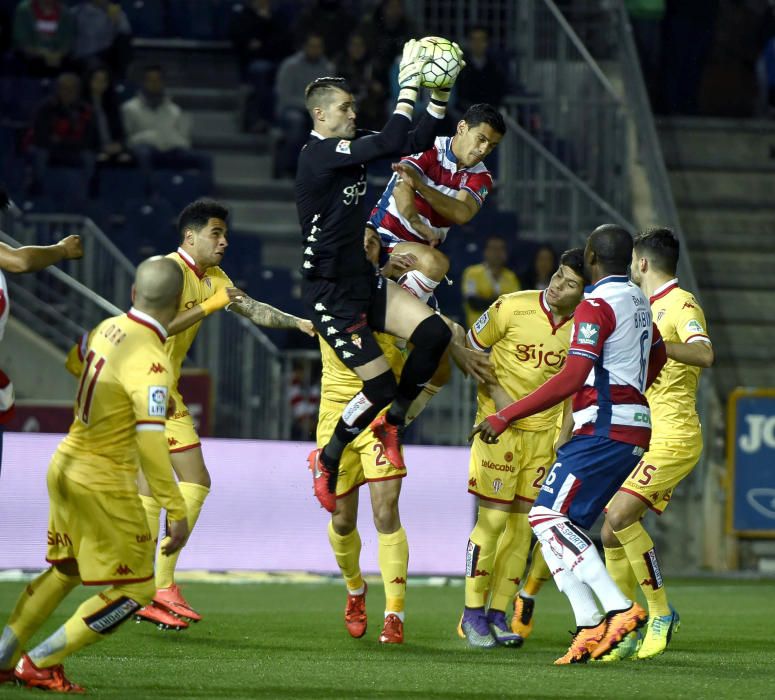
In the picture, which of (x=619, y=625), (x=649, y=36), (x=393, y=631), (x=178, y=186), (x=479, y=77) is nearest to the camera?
(x=619, y=625)

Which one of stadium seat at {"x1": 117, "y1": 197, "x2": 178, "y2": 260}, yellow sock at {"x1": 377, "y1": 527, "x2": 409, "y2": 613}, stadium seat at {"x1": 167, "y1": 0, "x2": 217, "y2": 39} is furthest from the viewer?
stadium seat at {"x1": 167, "y1": 0, "x2": 217, "y2": 39}

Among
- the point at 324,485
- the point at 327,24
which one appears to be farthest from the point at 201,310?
the point at 327,24

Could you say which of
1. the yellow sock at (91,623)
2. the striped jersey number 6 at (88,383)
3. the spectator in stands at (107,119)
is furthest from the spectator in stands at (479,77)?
the yellow sock at (91,623)

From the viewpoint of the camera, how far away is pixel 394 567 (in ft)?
29.1

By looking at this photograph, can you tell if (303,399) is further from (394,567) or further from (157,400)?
(157,400)

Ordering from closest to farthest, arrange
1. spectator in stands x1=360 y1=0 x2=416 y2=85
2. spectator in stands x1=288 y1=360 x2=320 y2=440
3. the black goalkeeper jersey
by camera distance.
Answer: the black goalkeeper jersey
spectator in stands x1=288 y1=360 x2=320 y2=440
spectator in stands x1=360 y1=0 x2=416 y2=85

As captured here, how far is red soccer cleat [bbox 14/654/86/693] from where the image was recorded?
6316 millimetres

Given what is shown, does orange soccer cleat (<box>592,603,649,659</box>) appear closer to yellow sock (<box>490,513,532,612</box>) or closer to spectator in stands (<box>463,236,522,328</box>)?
yellow sock (<box>490,513,532,612</box>)

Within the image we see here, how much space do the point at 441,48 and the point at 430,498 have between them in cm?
596

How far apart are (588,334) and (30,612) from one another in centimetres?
→ 277

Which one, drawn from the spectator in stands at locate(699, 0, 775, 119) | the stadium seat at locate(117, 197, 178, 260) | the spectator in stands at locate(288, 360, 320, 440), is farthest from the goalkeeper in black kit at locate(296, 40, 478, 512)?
the spectator in stands at locate(699, 0, 775, 119)

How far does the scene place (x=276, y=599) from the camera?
454 inches

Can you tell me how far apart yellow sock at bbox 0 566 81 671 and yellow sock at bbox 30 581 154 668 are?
0.56ft

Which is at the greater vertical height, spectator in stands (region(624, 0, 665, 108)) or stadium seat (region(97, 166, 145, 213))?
spectator in stands (region(624, 0, 665, 108))
